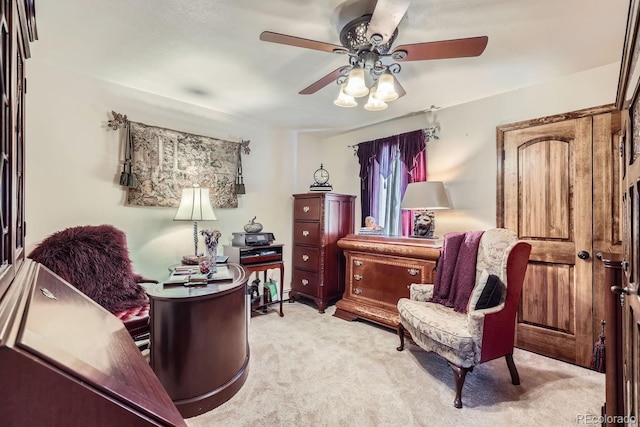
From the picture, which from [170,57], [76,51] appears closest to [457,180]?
[170,57]

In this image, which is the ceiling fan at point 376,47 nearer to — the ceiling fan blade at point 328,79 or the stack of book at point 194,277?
the ceiling fan blade at point 328,79

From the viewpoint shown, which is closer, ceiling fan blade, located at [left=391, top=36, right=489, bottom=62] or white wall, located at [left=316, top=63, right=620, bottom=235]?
ceiling fan blade, located at [left=391, top=36, right=489, bottom=62]

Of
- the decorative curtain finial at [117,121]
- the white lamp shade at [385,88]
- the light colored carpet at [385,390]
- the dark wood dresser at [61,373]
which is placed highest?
the decorative curtain finial at [117,121]

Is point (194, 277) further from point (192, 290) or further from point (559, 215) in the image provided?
point (559, 215)

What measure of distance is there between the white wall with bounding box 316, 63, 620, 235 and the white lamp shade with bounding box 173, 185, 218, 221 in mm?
2367

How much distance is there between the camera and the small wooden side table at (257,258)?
303 cm

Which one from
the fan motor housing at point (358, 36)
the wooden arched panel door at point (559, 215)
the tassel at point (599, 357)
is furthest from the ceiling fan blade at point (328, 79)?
the tassel at point (599, 357)

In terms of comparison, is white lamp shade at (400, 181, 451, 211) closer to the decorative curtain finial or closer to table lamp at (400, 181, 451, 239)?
table lamp at (400, 181, 451, 239)

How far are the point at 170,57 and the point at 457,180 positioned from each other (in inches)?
111

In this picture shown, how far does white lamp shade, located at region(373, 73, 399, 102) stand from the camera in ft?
5.51

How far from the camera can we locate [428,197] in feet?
9.07

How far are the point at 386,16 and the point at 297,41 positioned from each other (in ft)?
1.60

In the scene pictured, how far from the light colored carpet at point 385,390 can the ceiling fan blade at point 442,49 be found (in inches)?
80.6

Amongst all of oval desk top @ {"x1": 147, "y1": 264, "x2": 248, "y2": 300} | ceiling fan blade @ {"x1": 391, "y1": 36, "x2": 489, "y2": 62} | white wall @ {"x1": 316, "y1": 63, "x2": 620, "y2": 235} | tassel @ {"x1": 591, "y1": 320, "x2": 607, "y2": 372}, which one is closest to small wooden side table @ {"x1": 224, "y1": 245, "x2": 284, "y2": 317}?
oval desk top @ {"x1": 147, "y1": 264, "x2": 248, "y2": 300}
